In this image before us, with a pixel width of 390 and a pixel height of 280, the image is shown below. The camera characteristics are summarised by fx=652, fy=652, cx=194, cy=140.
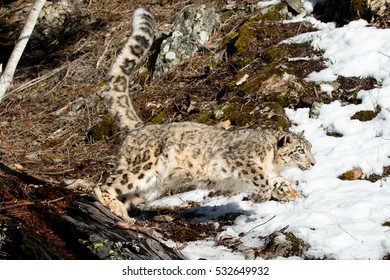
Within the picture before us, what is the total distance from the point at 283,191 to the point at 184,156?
1.34 m

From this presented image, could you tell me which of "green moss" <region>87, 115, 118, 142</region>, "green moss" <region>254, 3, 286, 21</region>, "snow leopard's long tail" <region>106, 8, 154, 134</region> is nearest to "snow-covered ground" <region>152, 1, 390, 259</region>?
"snow leopard's long tail" <region>106, 8, 154, 134</region>

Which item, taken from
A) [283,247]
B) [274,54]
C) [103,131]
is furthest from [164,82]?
[283,247]

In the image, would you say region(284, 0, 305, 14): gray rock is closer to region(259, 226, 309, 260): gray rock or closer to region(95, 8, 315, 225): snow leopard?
region(95, 8, 315, 225): snow leopard

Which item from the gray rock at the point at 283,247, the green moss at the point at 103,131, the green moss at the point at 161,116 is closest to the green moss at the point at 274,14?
the green moss at the point at 161,116

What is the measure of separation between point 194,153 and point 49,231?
144 inches

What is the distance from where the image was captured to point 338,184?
8.53 m

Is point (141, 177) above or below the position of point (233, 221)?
above

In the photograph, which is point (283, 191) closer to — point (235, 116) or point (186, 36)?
point (235, 116)

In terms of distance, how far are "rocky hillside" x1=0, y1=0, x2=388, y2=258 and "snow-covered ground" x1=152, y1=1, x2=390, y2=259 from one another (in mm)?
280

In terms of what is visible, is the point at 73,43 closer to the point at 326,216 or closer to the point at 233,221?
the point at 233,221

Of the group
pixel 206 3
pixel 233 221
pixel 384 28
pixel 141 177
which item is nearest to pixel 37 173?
pixel 141 177

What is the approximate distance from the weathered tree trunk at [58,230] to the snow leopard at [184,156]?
1929 millimetres

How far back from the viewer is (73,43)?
17297mm

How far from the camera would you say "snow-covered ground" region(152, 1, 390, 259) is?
22.3 feet
